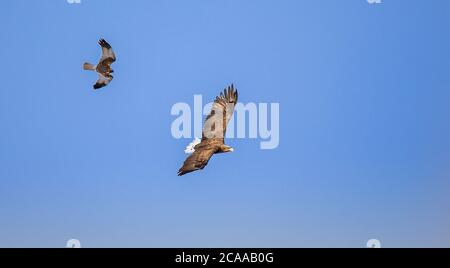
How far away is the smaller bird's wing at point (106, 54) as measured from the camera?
84.5ft

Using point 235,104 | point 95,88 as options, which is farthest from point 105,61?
point 235,104

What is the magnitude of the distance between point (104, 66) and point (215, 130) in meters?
4.48

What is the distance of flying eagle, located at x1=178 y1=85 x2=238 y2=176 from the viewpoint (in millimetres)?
23891

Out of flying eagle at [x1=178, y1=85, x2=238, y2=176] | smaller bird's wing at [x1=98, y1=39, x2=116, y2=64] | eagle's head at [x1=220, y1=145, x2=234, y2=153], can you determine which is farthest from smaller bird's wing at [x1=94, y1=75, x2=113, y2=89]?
eagle's head at [x1=220, y1=145, x2=234, y2=153]

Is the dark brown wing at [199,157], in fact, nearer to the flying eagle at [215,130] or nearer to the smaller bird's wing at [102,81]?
the flying eagle at [215,130]

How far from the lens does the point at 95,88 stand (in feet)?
86.5

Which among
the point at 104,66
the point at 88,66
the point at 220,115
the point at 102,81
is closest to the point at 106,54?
the point at 104,66

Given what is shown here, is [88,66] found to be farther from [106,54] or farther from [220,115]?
[220,115]

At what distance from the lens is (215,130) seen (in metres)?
24.3

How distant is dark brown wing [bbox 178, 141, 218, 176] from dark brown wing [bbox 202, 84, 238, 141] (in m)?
0.26

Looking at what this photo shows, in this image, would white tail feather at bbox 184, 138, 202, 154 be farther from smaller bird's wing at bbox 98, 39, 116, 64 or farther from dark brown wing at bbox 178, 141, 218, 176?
smaller bird's wing at bbox 98, 39, 116, 64
